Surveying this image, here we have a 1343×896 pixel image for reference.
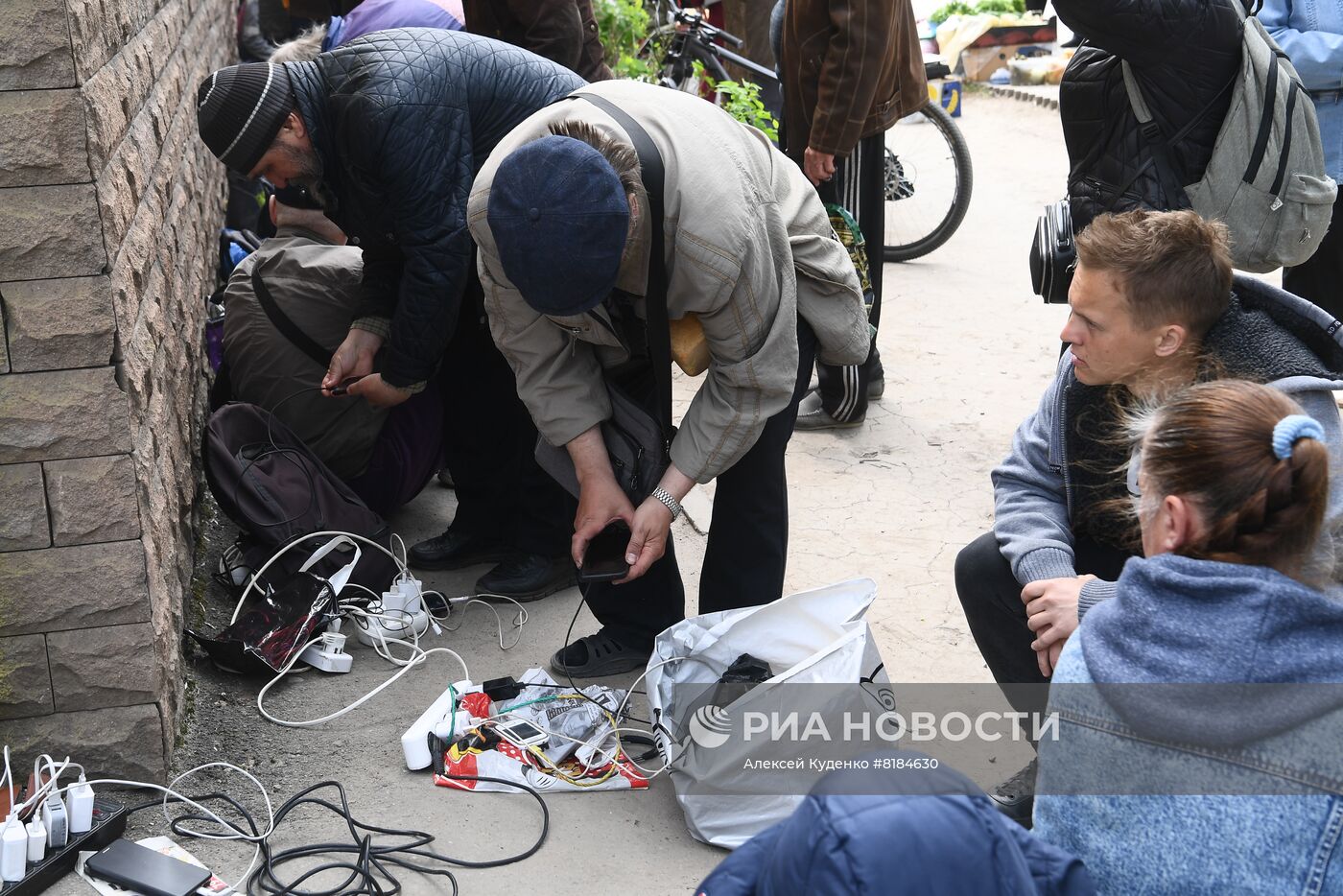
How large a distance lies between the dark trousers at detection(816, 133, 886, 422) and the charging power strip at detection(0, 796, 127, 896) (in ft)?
9.11

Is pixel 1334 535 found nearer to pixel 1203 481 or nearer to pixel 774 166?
pixel 1203 481

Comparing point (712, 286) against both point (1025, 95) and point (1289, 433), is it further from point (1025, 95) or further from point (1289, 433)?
point (1025, 95)

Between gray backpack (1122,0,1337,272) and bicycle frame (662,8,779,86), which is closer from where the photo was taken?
gray backpack (1122,0,1337,272)

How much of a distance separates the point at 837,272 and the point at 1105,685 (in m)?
1.42

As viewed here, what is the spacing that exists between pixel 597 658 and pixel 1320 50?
2.77 metres

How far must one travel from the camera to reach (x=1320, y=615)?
1425mm

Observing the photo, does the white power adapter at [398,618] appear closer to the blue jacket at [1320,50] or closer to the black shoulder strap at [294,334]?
the black shoulder strap at [294,334]

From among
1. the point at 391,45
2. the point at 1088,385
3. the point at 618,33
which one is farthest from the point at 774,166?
the point at 618,33

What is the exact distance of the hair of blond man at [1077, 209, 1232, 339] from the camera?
230 centimetres

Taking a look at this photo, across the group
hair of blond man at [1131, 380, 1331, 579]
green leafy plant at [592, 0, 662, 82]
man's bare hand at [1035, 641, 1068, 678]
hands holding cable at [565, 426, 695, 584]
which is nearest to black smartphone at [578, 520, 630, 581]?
hands holding cable at [565, 426, 695, 584]

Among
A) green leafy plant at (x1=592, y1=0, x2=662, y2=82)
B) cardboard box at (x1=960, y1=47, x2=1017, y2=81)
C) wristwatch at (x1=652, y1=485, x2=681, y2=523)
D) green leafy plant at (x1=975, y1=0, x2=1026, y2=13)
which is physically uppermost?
green leafy plant at (x1=592, y1=0, x2=662, y2=82)

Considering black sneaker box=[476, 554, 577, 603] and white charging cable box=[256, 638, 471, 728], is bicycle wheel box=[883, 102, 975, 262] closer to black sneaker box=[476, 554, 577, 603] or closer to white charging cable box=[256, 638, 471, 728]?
black sneaker box=[476, 554, 577, 603]

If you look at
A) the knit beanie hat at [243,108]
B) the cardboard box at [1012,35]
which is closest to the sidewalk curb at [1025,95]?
the cardboard box at [1012,35]

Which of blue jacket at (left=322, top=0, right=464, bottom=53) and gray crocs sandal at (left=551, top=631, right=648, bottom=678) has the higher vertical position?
blue jacket at (left=322, top=0, right=464, bottom=53)
